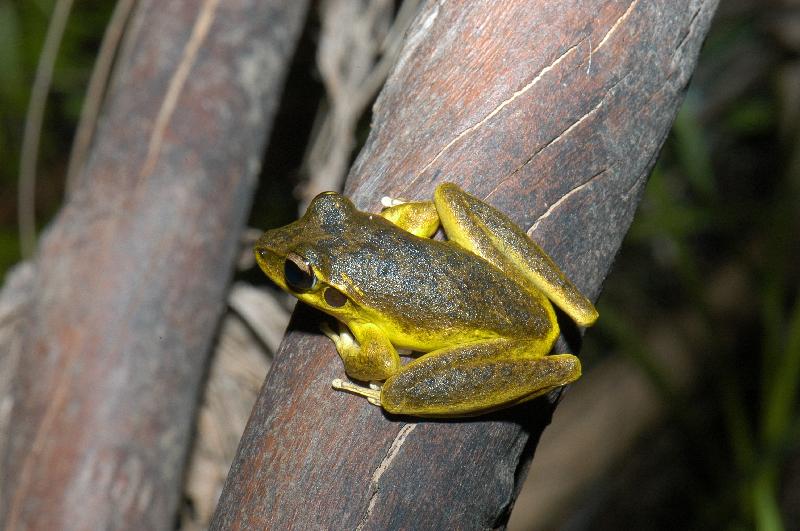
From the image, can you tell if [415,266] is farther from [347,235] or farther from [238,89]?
[238,89]

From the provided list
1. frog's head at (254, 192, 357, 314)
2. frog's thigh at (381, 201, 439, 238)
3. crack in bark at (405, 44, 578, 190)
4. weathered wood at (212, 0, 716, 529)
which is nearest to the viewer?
weathered wood at (212, 0, 716, 529)

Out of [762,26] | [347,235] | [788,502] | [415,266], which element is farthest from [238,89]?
[788,502]

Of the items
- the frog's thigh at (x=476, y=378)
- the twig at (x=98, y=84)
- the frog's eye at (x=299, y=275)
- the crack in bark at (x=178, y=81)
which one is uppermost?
the twig at (x=98, y=84)

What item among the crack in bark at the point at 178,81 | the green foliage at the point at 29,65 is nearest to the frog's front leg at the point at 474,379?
the crack in bark at the point at 178,81

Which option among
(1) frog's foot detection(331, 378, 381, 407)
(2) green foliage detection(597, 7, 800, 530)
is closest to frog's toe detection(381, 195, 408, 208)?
(1) frog's foot detection(331, 378, 381, 407)

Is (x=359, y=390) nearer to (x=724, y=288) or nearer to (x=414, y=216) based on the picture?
(x=414, y=216)

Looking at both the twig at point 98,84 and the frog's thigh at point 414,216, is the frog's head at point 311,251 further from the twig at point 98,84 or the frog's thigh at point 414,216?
the twig at point 98,84

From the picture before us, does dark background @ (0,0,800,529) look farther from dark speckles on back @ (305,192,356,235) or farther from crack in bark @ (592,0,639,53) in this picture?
crack in bark @ (592,0,639,53)

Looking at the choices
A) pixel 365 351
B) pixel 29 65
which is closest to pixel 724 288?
pixel 365 351
